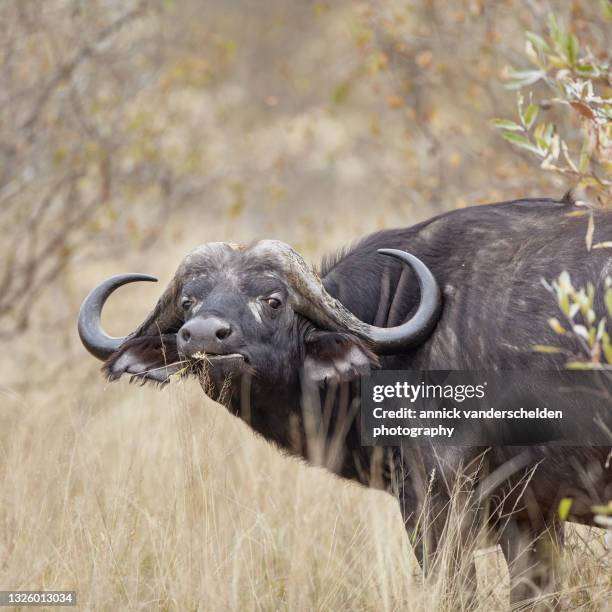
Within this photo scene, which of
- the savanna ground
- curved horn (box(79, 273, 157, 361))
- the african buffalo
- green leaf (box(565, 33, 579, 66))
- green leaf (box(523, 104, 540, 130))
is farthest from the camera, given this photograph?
curved horn (box(79, 273, 157, 361))

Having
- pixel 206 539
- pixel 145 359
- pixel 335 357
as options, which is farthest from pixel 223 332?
pixel 206 539

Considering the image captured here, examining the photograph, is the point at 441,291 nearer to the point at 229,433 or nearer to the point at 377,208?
the point at 229,433

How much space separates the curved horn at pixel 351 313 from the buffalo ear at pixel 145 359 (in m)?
0.63

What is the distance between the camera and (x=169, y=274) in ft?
38.8

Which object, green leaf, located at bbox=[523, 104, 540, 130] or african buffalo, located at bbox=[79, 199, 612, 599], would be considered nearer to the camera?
green leaf, located at bbox=[523, 104, 540, 130]

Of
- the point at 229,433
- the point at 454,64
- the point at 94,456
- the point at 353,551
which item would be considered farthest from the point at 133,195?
the point at 353,551

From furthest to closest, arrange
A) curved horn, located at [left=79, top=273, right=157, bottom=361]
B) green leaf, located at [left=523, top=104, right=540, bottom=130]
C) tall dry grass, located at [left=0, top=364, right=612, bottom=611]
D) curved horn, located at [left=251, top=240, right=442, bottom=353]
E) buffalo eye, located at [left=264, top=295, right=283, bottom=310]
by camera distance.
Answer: curved horn, located at [left=79, top=273, right=157, bottom=361], buffalo eye, located at [left=264, top=295, right=283, bottom=310], curved horn, located at [left=251, top=240, right=442, bottom=353], tall dry grass, located at [left=0, top=364, right=612, bottom=611], green leaf, located at [left=523, top=104, right=540, bottom=130]

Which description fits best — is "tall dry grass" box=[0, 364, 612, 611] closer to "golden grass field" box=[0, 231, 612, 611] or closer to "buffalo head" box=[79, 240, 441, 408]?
"golden grass field" box=[0, 231, 612, 611]

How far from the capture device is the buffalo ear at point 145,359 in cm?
434

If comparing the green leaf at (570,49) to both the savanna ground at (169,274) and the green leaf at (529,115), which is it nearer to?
the green leaf at (529,115)

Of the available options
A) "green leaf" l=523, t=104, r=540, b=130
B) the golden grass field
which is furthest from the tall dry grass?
"green leaf" l=523, t=104, r=540, b=130

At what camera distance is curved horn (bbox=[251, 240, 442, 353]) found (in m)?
4.00

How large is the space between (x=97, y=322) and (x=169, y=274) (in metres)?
7.32

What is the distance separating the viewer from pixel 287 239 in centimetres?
1229
